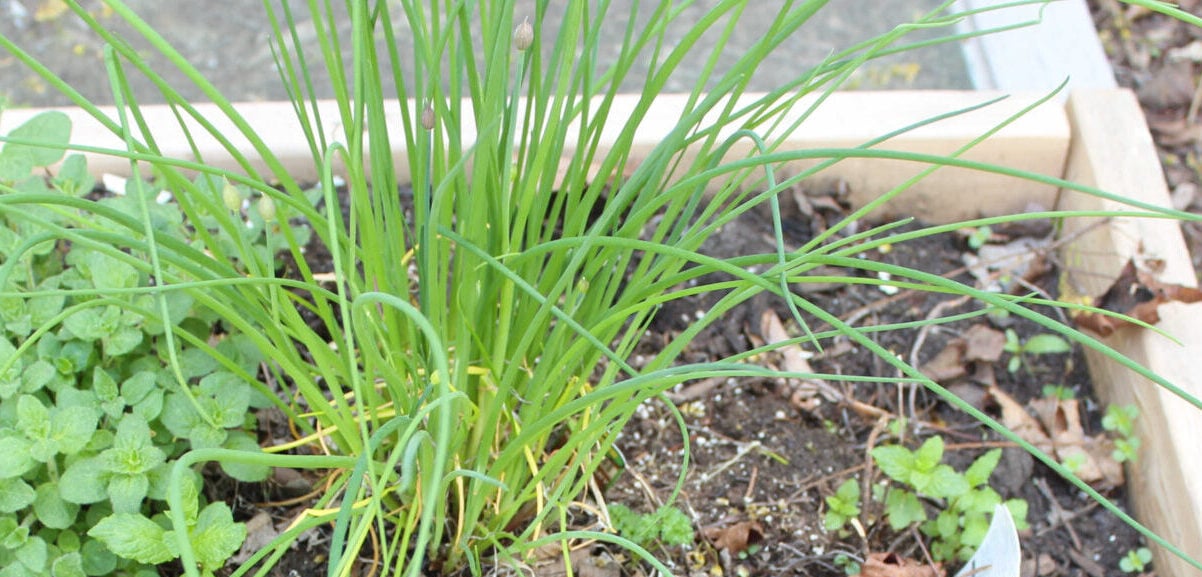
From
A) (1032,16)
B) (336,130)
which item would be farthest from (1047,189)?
(336,130)

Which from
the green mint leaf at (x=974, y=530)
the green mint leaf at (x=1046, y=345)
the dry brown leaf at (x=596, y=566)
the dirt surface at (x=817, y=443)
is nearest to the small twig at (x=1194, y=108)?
the dirt surface at (x=817, y=443)

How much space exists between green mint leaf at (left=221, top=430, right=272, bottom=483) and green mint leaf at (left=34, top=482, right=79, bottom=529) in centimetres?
13

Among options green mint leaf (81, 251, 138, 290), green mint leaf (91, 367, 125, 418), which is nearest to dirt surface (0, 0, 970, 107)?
green mint leaf (81, 251, 138, 290)

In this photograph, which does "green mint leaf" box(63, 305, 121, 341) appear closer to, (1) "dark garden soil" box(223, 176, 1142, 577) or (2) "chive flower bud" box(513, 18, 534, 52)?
(1) "dark garden soil" box(223, 176, 1142, 577)

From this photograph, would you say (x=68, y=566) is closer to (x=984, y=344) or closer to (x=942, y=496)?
(x=942, y=496)

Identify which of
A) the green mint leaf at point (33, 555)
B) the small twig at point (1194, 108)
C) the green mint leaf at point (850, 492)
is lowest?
the green mint leaf at point (850, 492)

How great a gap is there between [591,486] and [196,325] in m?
0.44

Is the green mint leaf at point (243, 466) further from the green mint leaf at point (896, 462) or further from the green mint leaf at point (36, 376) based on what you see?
the green mint leaf at point (896, 462)

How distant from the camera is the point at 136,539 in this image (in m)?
0.88

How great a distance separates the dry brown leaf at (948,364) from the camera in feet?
4.62

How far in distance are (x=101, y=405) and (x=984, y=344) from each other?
41.1 inches

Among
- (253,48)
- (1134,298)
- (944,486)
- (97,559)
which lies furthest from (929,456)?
(253,48)

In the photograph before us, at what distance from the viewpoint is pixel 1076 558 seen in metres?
1.25

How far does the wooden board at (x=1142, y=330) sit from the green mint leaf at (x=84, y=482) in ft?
3.41
